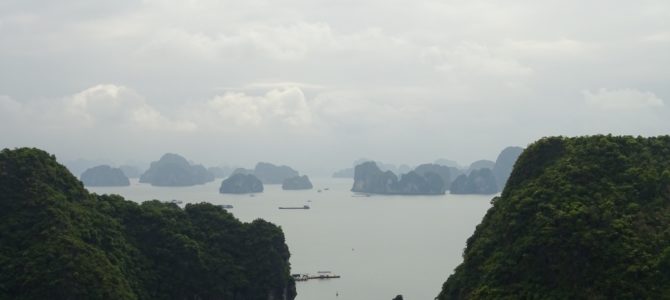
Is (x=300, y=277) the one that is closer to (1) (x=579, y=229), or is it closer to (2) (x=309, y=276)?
(2) (x=309, y=276)

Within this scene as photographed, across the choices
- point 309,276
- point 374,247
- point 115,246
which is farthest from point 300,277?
point 115,246

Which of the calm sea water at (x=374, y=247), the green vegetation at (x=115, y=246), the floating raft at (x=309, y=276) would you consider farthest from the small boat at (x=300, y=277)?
the green vegetation at (x=115, y=246)

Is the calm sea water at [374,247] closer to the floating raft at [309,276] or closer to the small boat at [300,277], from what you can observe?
the floating raft at [309,276]

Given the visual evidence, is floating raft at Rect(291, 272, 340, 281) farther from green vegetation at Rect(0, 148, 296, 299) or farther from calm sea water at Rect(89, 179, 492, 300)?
green vegetation at Rect(0, 148, 296, 299)

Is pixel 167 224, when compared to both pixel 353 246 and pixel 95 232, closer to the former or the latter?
pixel 95 232

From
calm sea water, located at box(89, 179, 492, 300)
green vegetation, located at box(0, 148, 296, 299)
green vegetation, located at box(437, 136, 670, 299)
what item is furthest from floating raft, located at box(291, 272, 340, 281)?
green vegetation, located at box(437, 136, 670, 299)
